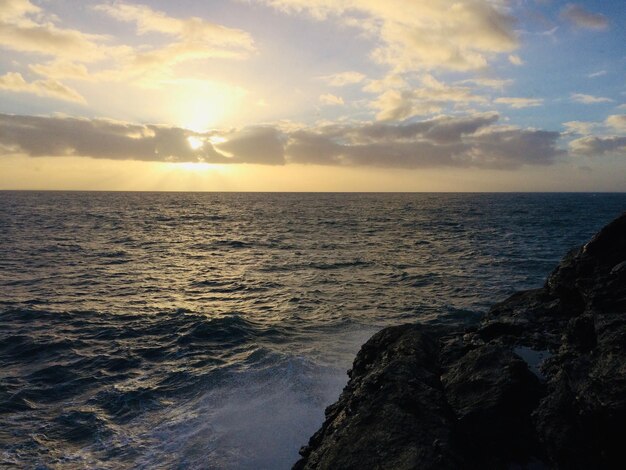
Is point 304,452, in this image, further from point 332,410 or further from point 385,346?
point 385,346

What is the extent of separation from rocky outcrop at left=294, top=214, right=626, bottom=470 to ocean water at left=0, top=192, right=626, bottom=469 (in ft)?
12.1

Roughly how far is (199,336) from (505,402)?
14.7 metres

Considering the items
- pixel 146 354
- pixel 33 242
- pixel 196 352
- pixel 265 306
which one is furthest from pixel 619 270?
pixel 33 242

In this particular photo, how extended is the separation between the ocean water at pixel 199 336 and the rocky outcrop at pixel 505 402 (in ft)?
12.1

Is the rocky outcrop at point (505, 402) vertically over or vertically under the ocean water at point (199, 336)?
over

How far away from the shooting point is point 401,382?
818 cm

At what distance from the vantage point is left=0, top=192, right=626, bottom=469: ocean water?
11164mm

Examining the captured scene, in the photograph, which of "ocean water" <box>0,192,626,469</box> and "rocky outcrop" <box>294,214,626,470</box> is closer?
"rocky outcrop" <box>294,214,626,470</box>

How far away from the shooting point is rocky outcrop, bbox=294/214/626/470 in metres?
6.28

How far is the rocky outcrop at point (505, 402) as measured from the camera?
20.6 ft

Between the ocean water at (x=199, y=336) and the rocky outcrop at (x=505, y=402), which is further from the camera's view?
the ocean water at (x=199, y=336)

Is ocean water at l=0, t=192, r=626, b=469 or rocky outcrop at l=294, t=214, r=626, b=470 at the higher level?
rocky outcrop at l=294, t=214, r=626, b=470

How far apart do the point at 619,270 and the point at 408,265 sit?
86.3ft

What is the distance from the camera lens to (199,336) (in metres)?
19.2
